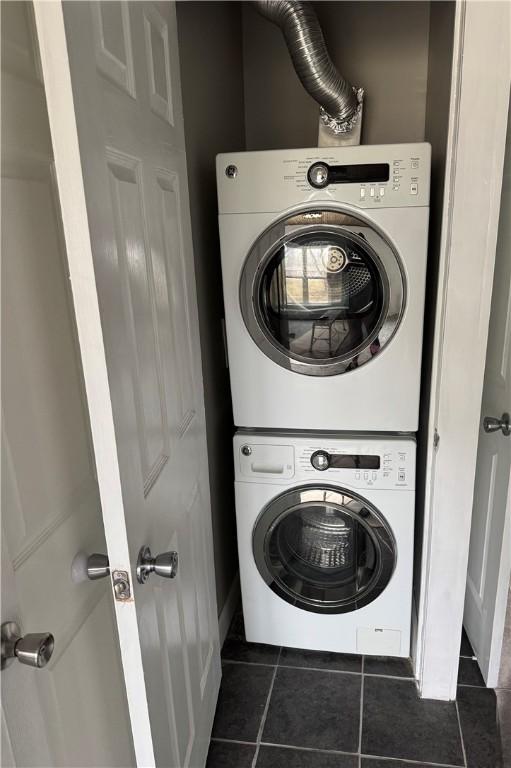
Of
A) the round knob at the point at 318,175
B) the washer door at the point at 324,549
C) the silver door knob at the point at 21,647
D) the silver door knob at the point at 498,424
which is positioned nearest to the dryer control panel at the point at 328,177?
the round knob at the point at 318,175

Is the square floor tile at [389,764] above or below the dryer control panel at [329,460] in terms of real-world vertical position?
below

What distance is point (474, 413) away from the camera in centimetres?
153

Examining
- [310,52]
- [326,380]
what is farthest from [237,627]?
[310,52]

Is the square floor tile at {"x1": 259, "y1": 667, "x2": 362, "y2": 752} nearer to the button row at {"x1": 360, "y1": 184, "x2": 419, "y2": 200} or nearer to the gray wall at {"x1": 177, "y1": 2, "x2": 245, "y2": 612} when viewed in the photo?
the gray wall at {"x1": 177, "y1": 2, "x2": 245, "y2": 612}

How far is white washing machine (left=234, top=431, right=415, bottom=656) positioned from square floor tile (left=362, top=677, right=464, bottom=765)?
13 centimetres

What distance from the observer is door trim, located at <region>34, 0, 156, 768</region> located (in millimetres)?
699

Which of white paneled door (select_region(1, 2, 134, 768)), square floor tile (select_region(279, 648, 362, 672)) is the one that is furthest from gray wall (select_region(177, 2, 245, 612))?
white paneled door (select_region(1, 2, 134, 768))

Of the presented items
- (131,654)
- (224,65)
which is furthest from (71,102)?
(224,65)

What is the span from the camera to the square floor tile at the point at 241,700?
5.66 feet

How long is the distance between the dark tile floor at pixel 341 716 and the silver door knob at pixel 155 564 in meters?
0.98

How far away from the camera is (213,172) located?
1905mm

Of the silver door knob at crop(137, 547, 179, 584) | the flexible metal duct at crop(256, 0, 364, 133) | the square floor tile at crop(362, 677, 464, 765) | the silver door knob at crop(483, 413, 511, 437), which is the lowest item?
the square floor tile at crop(362, 677, 464, 765)

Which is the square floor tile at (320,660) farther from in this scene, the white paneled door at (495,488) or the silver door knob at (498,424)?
the silver door knob at (498,424)

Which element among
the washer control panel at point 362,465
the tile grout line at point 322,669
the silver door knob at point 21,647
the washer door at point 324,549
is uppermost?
the silver door knob at point 21,647
